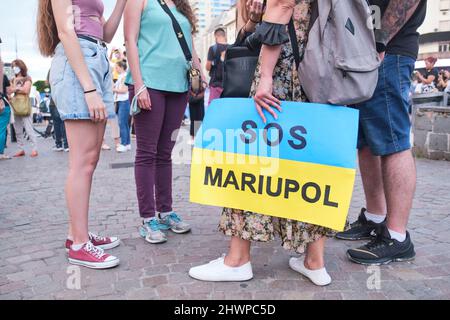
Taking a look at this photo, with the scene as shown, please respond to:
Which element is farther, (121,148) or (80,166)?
(121,148)

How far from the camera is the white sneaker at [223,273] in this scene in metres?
2.41

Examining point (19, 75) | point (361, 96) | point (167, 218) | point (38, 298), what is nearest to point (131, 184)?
point (167, 218)

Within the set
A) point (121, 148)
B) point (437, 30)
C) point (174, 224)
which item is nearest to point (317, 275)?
point (174, 224)

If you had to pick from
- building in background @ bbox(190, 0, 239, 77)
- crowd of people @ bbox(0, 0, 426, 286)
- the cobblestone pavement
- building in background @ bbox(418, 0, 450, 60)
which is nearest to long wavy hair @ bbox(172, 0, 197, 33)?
crowd of people @ bbox(0, 0, 426, 286)

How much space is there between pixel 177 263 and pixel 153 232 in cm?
44

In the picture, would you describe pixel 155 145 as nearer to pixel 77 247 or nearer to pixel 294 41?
pixel 77 247

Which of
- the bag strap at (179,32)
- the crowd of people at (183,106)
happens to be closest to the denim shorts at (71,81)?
the crowd of people at (183,106)

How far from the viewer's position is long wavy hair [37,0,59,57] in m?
2.57

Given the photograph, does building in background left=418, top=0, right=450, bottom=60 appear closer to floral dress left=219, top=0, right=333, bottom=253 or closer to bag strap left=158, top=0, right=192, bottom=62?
bag strap left=158, top=0, right=192, bottom=62

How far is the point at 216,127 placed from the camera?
2373mm

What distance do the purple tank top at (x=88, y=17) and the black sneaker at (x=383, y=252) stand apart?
216 cm

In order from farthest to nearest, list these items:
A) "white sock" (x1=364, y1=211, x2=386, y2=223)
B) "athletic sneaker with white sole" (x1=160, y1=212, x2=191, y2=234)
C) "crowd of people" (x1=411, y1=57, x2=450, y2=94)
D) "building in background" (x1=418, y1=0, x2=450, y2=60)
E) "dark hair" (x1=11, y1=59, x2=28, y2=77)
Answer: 1. "building in background" (x1=418, y1=0, x2=450, y2=60)
2. "crowd of people" (x1=411, y1=57, x2=450, y2=94)
3. "dark hair" (x1=11, y1=59, x2=28, y2=77)
4. "athletic sneaker with white sole" (x1=160, y1=212, x2=191, y2=234)
5. "white sock" (x1=364, y1=211, x2=386, y2=223)

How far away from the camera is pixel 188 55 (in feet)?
10.4

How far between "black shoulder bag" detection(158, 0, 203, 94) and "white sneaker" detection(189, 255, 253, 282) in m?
1.38
